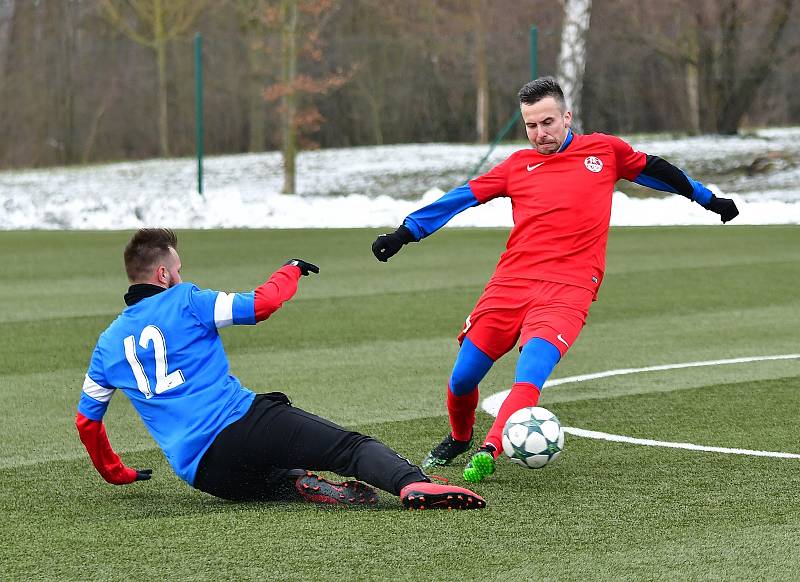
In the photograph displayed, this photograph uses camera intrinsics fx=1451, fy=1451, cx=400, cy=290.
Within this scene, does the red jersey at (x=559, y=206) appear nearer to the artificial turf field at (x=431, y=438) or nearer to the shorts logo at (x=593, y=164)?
the shorts logo at (x=593, y=164)

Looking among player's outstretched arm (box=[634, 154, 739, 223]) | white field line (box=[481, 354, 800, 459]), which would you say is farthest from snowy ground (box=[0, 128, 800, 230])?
player's outstretched arm (box=[634, 154, 739, 223])

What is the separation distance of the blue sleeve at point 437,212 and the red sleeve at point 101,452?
1.58m

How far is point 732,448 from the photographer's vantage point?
6535 millimetres

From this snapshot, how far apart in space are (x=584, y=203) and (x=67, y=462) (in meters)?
2.58

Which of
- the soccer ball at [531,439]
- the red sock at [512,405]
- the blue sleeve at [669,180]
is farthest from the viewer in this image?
the blue sleeve at [669,180]

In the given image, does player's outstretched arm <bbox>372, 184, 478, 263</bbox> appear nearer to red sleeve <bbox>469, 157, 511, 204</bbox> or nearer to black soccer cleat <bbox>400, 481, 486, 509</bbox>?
red sleeve <bbox>469, 157, 511, 204</bbox>

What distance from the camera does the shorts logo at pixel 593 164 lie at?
252 inches

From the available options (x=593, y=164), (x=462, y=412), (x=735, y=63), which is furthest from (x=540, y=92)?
(x=735, y=63)

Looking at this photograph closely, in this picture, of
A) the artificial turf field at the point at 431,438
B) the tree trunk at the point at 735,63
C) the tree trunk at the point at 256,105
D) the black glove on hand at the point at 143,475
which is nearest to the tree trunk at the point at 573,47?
the tree trunk at the point at 735,63

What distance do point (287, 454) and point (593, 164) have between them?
2023 millimetres

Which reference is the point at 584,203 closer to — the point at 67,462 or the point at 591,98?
the point at 67,462

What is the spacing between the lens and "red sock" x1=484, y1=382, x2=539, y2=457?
578cm

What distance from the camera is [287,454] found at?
5352mm

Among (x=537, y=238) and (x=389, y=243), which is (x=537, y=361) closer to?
(x=537, y=238)
